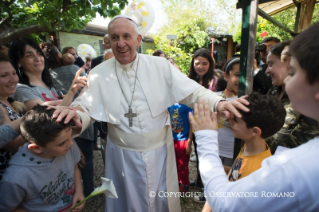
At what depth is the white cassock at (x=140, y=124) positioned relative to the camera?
195cm

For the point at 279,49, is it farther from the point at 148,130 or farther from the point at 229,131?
the point at 148,130

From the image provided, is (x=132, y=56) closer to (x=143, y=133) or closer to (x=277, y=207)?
(x=143, y=133)

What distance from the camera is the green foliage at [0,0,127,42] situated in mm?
3141

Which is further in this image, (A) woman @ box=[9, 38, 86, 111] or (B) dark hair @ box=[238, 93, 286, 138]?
(A) woman @ box=[9, 38, 86, 111]

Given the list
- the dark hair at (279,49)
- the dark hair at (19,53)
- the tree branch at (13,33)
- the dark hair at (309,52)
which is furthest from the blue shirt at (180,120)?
the tree branch at (13,33)

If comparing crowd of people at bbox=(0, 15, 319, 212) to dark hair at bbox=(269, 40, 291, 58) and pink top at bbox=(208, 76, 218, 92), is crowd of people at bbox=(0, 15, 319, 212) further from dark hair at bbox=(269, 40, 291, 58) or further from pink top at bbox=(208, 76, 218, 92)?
pink top at bbox=(208, 76, 218, 92)

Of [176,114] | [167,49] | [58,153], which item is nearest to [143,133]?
[58,153]

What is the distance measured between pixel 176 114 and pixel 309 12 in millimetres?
3929

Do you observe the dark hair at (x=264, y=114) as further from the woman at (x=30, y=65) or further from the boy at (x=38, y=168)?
the woman at (x=30, y=65)

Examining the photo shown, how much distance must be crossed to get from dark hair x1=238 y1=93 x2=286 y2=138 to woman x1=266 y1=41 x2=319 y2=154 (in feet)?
0.64

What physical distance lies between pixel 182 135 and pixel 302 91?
2.31m

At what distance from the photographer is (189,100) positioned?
198 centimetres

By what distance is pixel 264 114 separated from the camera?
4.99 feet

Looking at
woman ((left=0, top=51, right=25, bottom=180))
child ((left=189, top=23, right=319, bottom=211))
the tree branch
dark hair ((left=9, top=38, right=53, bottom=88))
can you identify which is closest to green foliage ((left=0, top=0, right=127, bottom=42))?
the tree branch
